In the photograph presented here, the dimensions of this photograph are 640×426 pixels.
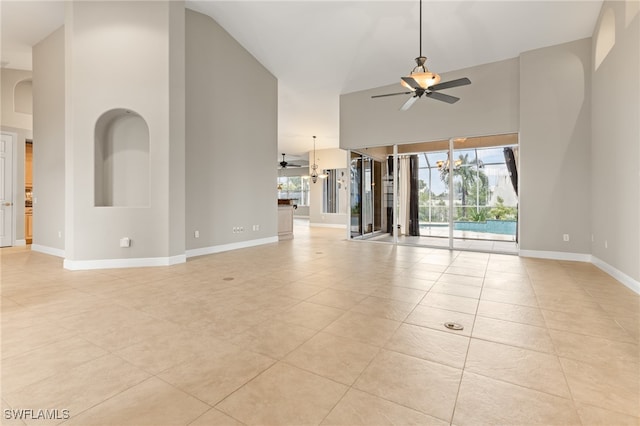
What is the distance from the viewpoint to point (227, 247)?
6.48 meters

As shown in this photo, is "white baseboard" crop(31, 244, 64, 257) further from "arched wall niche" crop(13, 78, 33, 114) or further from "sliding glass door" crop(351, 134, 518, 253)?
"sliding glass door" crop(351, 134, 518, 253)

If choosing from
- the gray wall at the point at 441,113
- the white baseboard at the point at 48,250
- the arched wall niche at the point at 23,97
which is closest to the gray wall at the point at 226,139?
the gray wall at the point at 441,113

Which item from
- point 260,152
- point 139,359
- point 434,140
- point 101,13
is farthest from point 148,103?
point 434,140

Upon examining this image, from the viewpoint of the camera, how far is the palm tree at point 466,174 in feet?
25.1

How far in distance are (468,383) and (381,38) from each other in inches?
246

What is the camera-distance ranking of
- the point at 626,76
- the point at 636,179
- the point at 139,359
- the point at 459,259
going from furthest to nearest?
the point at 459,259, the point at 626,76, the point at 636,179, the point at 139,359

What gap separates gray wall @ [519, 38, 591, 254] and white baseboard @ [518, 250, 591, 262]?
0.20ft

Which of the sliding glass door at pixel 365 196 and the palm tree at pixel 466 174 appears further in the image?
the sliding glass door at pixel 365 196

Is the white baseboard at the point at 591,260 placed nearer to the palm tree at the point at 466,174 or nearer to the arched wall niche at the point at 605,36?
the palm tree at the point at 466,174

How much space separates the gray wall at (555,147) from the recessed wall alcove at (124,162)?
7091 mm

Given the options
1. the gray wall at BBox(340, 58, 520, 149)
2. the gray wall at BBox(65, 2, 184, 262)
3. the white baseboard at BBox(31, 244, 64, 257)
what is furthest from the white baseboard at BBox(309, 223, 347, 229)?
the white baseboard at BBox(31, 244, 64, 257)

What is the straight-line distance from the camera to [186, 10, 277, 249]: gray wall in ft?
18.8

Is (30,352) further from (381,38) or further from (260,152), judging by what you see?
(381,38)

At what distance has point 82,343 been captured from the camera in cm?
222
